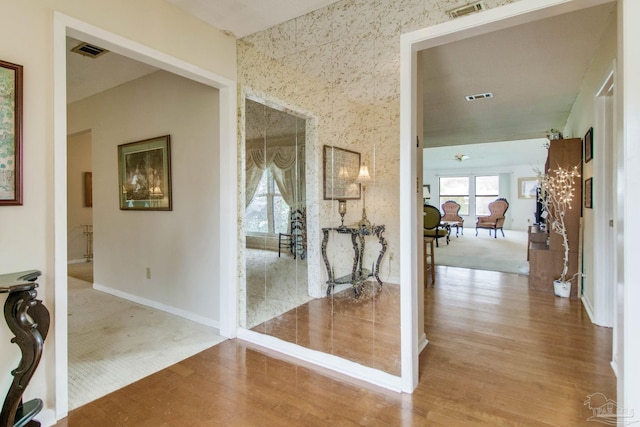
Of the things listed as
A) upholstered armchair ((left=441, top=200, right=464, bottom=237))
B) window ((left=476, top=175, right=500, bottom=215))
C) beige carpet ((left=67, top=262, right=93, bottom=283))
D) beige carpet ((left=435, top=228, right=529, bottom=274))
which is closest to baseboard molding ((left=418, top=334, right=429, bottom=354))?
beige carpet ((left=435, top=228, right=529, bottom=274))

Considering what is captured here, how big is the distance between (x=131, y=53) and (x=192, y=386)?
2150 mm

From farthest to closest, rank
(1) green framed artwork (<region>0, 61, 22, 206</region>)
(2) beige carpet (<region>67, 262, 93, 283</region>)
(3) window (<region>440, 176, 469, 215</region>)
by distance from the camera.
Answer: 1. (3) window (<region>440, 176, 469, 215</region>)
2. (2) beige carpet (<region>67, 262, 93, 283</region>)
3. (1) green framed artwork (<region>0, 61, 22, 206</region>)

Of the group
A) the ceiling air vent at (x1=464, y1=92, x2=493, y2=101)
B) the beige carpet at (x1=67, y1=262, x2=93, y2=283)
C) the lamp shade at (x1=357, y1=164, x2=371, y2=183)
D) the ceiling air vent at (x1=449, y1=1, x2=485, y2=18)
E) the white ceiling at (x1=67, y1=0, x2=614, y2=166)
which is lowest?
the beige carpet at (x1=67, y1=262, x2=93, y2=283)

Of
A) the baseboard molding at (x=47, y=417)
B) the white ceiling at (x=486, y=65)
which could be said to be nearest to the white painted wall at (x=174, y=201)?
the white ceiling at (x=486, y=65)

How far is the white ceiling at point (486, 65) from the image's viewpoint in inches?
93.3

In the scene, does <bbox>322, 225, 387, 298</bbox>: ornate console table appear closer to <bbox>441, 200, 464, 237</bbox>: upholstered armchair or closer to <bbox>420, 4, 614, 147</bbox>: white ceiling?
<bbox>420, 4, 614, 147</bbox>: white ceiling

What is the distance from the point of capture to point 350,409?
1.83 metres

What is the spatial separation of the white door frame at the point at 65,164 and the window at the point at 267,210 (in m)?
0.15

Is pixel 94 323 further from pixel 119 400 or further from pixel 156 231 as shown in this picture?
pixel 119 400

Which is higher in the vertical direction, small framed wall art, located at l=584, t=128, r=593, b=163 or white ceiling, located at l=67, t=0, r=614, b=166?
white ceiling, located at l=67, t=0, r=614, b=166

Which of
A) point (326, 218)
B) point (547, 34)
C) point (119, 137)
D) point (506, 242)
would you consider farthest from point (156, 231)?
point (506, 242)

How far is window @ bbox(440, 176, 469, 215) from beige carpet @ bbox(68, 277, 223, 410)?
1131cm

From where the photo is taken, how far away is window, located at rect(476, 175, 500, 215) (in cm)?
1186

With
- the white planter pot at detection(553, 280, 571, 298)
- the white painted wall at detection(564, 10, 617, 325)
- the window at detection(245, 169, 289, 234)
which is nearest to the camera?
the white painted wall at detection(564, 10, 617, 325)
